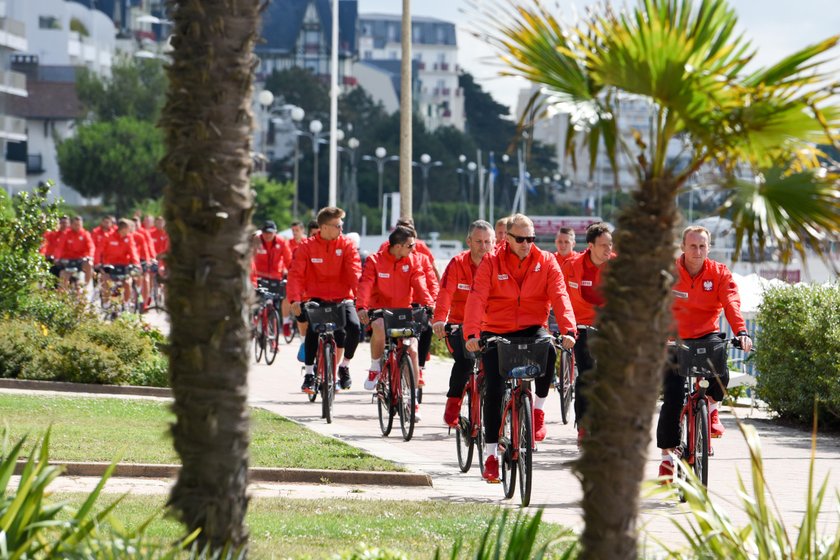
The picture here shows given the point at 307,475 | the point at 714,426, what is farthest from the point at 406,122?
the point at 307,475

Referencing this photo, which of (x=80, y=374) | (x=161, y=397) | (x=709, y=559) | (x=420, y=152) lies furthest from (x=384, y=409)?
(x=420, y=152)

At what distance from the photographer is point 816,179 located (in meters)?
5.70

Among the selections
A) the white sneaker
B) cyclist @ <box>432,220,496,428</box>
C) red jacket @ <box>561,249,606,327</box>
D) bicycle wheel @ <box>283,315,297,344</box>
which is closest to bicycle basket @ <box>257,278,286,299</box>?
bicycle wheel @ <box>283,315,297,344</box>

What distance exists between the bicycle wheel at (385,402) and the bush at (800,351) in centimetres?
412

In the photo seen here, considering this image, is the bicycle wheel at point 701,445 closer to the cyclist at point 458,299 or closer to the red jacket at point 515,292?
the red jacket at point 515,292

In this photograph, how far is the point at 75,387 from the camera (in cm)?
1869

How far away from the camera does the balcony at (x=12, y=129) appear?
95.2 meters

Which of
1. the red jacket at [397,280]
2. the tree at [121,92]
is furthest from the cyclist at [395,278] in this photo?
the tree at [121,92]

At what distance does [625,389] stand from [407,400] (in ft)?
31.5

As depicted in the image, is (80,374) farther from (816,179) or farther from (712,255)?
(712,255)

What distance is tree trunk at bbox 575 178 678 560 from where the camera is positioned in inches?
219

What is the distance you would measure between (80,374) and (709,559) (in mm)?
13750

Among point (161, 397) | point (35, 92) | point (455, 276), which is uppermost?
point (35, 92)

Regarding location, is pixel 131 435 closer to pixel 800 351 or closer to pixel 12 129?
pixel 800 351
